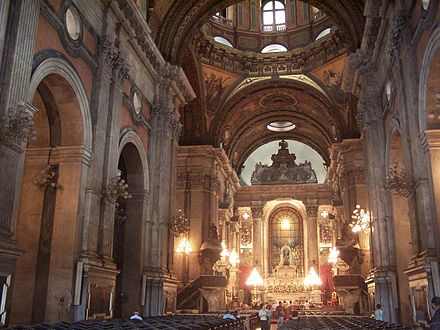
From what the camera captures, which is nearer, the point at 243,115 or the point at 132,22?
the point at 132,22

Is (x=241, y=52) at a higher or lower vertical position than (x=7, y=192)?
higher

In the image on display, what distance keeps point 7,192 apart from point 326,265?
90.1 ft

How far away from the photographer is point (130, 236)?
14273 mm

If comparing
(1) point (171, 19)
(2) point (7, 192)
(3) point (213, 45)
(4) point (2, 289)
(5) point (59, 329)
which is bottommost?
(5) point (59, 329)

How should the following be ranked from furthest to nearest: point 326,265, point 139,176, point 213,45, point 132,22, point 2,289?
point 326,265
point 213,45
point 139,176
point 132,22
point 2,289

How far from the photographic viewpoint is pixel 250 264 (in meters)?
34.8

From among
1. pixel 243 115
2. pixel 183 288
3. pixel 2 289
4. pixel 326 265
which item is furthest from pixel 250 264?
pixel 2 289

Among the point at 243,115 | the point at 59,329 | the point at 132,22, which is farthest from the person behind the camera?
the point at 243,115

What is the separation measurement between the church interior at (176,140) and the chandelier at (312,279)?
6.99m

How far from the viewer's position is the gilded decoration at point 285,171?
35344mm

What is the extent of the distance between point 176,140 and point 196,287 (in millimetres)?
7081

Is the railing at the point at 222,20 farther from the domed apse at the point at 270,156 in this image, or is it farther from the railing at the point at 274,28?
the domed apse at the point at 270,156

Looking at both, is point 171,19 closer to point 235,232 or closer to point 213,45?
point 213,45

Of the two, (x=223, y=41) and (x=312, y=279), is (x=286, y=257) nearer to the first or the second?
(x=312, y=279)
